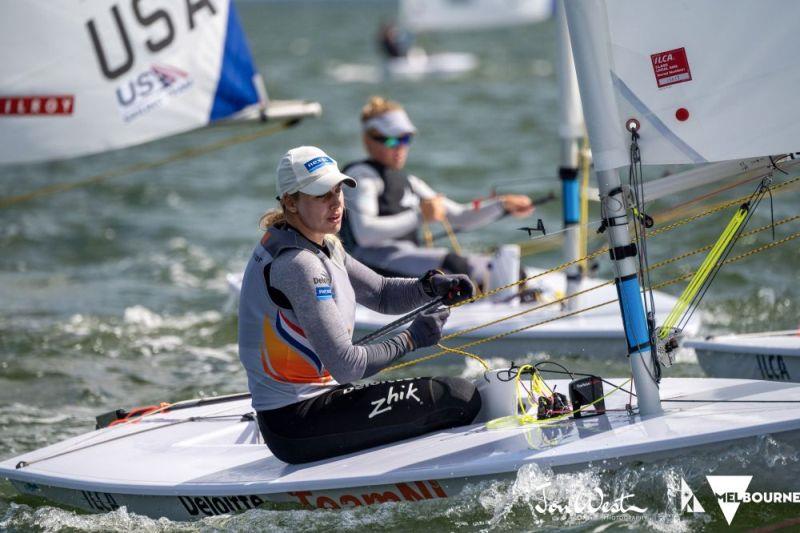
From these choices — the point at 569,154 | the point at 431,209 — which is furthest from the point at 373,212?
the point at 569,154

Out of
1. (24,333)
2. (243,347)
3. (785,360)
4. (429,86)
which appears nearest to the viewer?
(243,347)

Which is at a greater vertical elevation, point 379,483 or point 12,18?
point 12,18

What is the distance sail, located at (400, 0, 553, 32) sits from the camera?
22.1 meters

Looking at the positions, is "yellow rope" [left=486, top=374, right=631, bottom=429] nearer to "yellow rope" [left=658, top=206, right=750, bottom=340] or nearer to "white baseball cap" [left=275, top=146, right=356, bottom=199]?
"yellow rope" [left=658, top=206, right=750, bottom=340]

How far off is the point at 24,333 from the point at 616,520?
4231 mm

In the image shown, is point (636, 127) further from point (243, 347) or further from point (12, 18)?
point (12, 18)

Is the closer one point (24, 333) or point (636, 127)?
point (636, 127)

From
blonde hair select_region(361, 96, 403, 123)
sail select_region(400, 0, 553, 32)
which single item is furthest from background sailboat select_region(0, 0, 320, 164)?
sail select_region(400, 0, 553, 32)

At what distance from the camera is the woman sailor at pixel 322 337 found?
3.30 meters

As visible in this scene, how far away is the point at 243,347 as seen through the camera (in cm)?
348

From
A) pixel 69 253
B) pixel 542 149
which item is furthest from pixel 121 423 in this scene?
pixel 542 149

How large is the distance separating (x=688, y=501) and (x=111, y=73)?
3.47m

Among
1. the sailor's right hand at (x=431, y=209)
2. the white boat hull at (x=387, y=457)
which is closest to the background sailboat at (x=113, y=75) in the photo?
the sailor's right hand at (x=431, y=209)

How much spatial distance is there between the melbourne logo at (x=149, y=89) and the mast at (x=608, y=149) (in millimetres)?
2827
